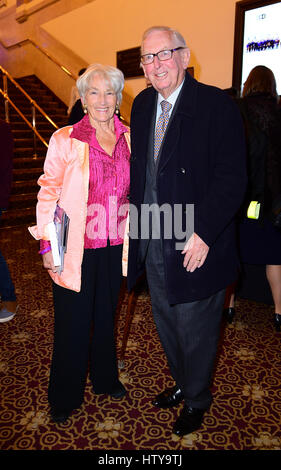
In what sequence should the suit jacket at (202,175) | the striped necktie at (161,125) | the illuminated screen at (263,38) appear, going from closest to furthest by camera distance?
the suit jacket at (202,175) < the striped necktie at (161,125) < the illuminated screen at (263,38)

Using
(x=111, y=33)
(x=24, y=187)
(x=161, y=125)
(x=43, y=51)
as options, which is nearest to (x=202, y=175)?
(x=161, y=125)

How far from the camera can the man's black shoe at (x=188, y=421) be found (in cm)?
180

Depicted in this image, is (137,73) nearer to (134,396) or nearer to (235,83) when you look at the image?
(235,83)

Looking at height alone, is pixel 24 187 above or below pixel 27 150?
below

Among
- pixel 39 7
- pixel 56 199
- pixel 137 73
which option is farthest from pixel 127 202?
pixel 39 7

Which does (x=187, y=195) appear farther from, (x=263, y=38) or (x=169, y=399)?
(x=263, y=38)

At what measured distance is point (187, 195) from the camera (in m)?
1.49

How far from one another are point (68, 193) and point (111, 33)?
22.8 ft

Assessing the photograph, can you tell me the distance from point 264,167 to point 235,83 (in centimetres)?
310

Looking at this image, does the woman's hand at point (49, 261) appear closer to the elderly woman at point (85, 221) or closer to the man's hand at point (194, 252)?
the elderly woman at point (85, 221)

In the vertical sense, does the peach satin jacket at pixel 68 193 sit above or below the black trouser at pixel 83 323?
above

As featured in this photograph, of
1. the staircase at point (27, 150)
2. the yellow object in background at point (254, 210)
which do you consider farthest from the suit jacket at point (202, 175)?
the staircase at point (27, 150)

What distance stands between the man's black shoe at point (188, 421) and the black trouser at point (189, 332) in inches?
1.7

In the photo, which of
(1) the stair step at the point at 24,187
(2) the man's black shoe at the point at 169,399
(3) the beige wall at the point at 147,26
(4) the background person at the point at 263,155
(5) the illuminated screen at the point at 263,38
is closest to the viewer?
(2) the man's black shoe at the point at 169,399
